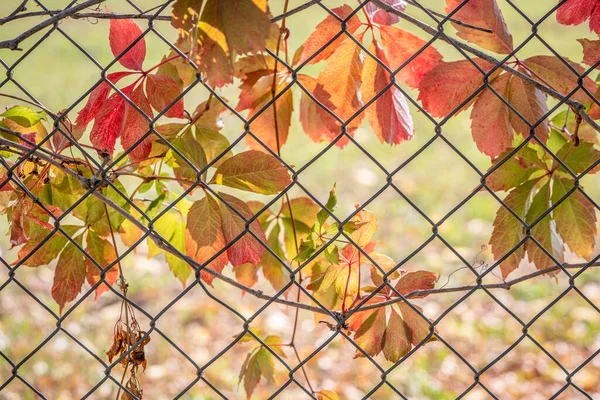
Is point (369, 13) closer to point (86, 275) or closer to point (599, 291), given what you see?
point (86, 275)

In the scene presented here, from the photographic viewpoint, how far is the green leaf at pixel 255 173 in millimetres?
1174

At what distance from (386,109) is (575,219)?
0.42m

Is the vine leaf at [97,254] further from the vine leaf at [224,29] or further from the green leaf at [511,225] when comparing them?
the green leaf at [511,225]

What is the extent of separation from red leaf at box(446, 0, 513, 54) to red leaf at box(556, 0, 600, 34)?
0.57ft

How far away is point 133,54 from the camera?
1189mm

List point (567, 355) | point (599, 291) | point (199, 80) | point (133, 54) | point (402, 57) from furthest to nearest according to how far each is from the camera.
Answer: point (599, 291), point (567, 355), point (402, 57), point (133, 54), point (199, 80)

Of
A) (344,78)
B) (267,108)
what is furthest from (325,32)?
(267,108)

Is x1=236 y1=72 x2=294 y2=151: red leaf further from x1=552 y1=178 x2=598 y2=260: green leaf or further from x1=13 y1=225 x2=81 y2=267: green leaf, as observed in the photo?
x1=552 y1=178 x2=598 y2=260: green leaf

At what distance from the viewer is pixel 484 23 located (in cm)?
117

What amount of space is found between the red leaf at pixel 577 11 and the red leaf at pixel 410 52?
242mm

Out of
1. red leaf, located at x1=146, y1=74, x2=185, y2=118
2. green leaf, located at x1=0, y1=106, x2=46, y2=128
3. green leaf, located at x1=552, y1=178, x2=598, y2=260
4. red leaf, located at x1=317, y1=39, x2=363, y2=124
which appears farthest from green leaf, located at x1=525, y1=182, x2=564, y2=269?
green leaf, located at x1=0, y1=106, x2=46, y2=128

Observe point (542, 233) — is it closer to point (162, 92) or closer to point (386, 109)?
point (386, 109)

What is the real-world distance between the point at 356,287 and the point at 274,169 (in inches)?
12.1

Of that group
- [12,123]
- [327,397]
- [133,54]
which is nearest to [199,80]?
[133,54]
